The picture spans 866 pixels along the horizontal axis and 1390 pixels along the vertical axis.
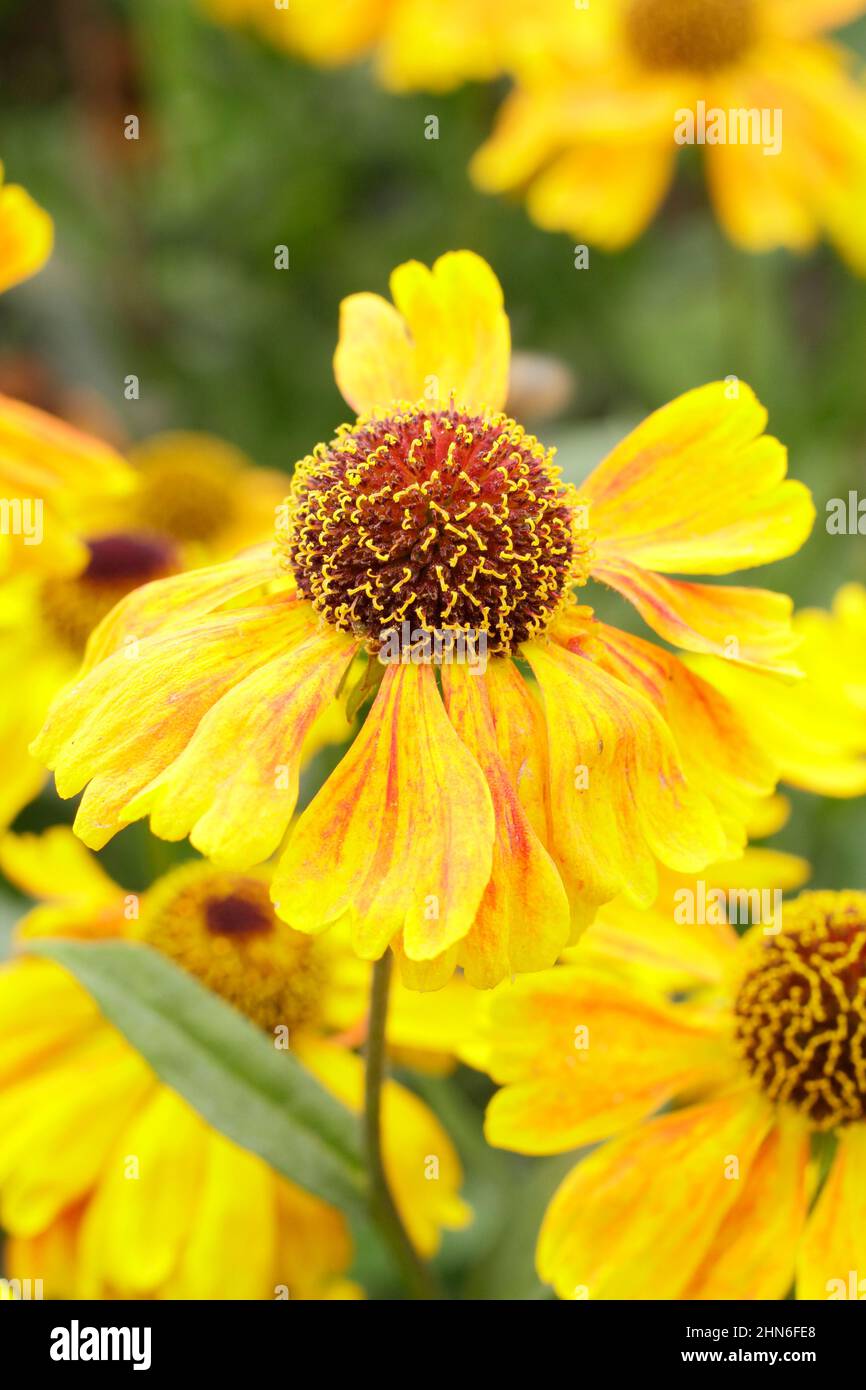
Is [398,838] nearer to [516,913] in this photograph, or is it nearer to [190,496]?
[516,913]

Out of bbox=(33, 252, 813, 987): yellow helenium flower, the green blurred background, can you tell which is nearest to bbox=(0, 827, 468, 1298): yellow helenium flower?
bbox=(33, 252, 813, 987): yellow helenium flower

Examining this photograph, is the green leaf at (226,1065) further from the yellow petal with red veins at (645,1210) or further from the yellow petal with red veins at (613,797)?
the yellow petal with red veins at (613,797)

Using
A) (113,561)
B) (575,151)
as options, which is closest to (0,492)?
(113,561)

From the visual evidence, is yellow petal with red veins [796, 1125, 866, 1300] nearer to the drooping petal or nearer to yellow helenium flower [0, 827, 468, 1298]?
yellow helenium flower [0, 827, 468, 1298]

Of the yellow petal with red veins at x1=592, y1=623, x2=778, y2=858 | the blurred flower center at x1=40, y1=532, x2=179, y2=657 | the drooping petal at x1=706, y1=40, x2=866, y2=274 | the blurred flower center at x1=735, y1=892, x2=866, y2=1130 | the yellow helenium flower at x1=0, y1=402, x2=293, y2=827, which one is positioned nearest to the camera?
the yellow petal with red veins at x1=592, y1=623, x2=778, y2=858

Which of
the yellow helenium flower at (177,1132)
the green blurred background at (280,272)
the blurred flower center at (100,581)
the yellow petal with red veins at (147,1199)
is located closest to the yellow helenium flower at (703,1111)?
the yellow helenium flower at (177,1132)
